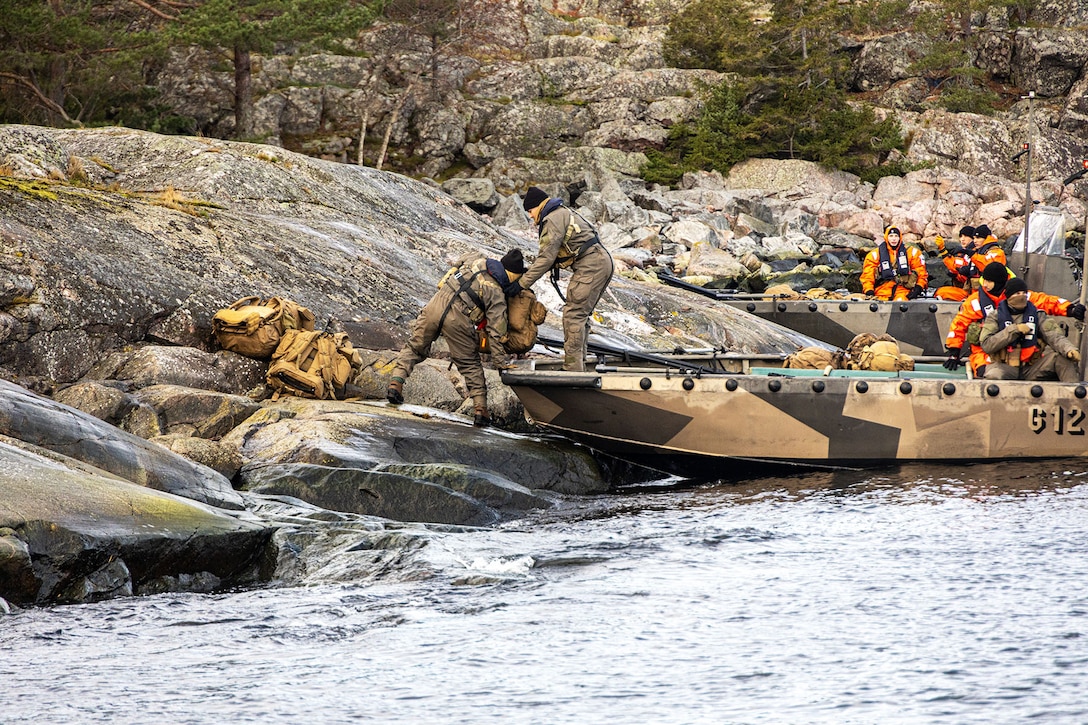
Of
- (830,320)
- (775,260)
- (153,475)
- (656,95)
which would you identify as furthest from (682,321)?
(656,95)

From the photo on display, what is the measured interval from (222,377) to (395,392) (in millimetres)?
1728

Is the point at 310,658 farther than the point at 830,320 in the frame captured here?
No

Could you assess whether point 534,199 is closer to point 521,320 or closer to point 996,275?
point 521,320

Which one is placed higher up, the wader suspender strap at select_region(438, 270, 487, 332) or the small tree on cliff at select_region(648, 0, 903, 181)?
the small tree on cliff at select_region(648, 0, 903, 181)

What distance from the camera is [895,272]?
58.7 ft

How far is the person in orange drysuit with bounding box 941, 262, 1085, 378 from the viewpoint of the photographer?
→ 10977 millimetres

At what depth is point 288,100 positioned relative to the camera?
38.6m

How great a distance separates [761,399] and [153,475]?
5.37m

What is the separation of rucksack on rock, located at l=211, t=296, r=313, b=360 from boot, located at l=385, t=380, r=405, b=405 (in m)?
1.27

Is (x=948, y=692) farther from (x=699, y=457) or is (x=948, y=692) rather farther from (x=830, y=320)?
(x=830, y=320)

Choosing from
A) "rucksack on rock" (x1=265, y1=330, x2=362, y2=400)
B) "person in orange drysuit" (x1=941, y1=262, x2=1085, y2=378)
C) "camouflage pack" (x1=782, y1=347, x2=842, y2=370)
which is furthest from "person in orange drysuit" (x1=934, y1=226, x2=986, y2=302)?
"rucksack on rock" (x1=265, y1=330, x2=362, y2=400)

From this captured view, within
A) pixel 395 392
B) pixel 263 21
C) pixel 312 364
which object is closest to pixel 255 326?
pixel 312 364

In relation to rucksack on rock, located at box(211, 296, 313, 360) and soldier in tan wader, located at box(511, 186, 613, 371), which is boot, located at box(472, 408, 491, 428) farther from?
rucksack on rock, located at box(211, 296, 313, 360)

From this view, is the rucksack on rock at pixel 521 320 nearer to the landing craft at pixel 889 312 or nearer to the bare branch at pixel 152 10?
the landing craft at pixel 889 312
